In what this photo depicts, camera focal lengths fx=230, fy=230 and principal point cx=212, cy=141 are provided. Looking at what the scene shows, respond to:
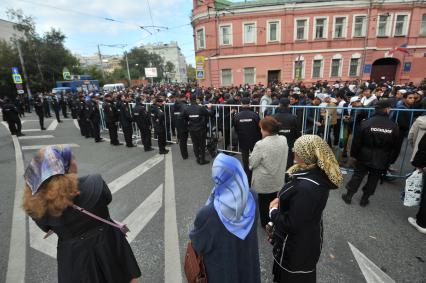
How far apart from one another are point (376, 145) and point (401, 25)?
2963cm

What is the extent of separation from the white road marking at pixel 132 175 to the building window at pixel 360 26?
87.9 feet

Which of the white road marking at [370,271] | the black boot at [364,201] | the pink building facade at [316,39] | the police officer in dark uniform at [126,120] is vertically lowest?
the white road marking at [370,271]

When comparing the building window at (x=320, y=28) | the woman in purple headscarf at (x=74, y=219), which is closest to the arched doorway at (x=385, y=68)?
the building window at (x=320, y=28)

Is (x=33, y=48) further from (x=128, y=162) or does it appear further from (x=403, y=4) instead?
(x=403, y=4)

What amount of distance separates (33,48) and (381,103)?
122 feet

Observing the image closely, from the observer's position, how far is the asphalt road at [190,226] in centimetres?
286

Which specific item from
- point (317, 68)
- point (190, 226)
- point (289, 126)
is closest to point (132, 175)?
point (190, 226)

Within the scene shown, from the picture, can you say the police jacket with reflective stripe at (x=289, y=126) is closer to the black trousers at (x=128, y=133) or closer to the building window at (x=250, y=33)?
the black trousers at (x=128, y=133)

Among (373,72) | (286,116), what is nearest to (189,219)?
(286,116)

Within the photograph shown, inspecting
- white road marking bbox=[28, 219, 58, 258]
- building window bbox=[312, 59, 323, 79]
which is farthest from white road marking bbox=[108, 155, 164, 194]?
building window bbox=[312, 59, 323, 79]

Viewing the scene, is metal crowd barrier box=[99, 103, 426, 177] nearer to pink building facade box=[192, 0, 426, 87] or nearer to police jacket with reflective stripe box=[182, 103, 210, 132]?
police jacket with reflective stripe box=[182, 103, 210, 132]

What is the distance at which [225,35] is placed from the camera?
84.9 ft

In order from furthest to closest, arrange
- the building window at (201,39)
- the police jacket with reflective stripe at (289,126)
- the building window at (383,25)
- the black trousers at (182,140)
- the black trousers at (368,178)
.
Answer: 1. the building window at (201,39)
2. the building window at (383,25)
3. the black trousers at (182,140)
4. the police jacket with reflective stripe at (289,126)
5. the black trousers at (368,178)

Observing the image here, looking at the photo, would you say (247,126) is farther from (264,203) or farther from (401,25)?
(401,25)
